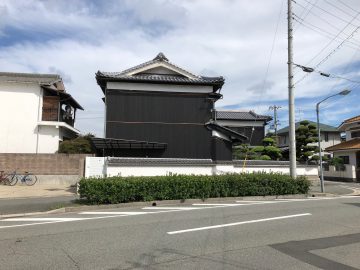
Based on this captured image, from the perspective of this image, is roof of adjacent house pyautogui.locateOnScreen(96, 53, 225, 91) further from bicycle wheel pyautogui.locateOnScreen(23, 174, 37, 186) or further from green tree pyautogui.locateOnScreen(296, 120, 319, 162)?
green tree pyautogui.locateOnScreen(296, 120, 319, 162)

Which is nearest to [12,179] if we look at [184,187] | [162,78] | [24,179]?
[24,179]

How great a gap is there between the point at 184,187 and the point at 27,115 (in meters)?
17.2

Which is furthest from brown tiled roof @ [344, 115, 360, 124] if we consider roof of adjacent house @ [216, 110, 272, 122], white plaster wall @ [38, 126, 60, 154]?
white plaster wall @ [38, 126, 60, 154]

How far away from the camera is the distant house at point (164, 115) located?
24781 millimetres

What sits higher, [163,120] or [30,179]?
[163,120]

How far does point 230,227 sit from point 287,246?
2272mm

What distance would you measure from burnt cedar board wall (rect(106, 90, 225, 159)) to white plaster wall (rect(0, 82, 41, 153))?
7.23 m

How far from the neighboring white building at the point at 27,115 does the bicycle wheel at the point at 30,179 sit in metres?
4.52

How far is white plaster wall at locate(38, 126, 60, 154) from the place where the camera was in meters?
28.3

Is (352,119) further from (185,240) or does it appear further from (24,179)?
(185,240)

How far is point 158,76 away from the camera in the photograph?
26.5 metres

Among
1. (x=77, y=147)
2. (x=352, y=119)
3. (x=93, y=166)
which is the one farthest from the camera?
(x=352, y=119)

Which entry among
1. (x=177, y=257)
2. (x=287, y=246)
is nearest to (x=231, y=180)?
(x=287, y=246)

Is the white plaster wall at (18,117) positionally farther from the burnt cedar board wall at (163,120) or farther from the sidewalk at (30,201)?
the sidewalk at (30,201)
